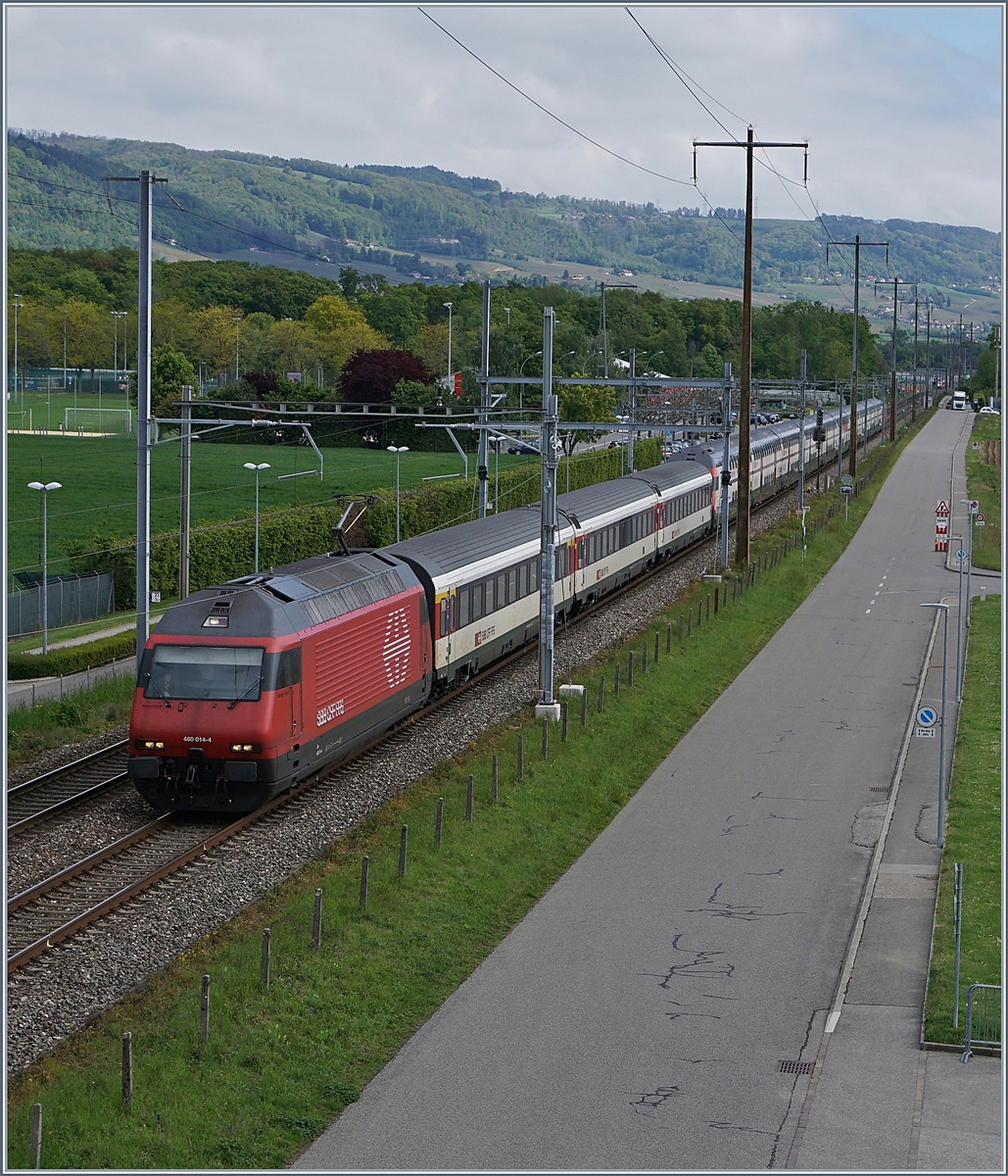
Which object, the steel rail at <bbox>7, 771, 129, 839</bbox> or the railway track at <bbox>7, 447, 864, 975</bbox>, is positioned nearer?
the railway track at <bbox>7, 447, 864, 975</bbox>

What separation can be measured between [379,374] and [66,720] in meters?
64.3

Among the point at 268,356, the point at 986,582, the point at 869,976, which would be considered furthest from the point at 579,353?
the point at 869,976

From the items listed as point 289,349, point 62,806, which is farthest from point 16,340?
point 62,806

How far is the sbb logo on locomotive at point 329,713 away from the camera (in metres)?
24.5

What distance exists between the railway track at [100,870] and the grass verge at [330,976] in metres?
1.77

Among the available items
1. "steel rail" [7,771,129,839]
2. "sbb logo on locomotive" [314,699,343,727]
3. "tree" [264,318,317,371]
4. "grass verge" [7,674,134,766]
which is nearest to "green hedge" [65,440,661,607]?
"grass verge" [7,674,134,766]

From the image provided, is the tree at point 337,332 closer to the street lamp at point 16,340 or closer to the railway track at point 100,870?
the street lamp at point 16,340

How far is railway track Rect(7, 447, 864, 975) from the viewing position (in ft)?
61.7

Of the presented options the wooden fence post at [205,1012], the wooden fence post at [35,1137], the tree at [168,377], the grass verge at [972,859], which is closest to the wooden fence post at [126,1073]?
the wooden fence post at [35,1137]

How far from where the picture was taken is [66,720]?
30453 mm

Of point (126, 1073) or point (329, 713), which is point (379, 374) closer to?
point (329, 713)

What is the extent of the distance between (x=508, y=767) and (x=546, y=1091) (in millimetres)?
12610

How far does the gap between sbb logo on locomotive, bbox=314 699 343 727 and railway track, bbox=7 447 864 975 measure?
1.42 metres

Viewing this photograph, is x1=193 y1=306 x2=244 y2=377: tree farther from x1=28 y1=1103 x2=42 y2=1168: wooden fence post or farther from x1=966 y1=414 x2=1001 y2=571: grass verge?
x1=28 y1=1103 x2=42 y2=1168: wooden fence post
